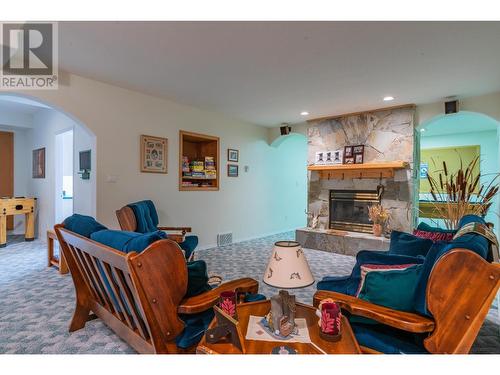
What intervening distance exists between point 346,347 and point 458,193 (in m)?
2.57

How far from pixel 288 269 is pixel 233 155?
4.26 m

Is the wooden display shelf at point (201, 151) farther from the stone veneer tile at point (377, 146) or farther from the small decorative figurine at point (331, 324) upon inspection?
the small decorative figurine at point (331, 324)

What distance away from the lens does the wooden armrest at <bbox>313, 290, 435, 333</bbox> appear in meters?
1.19

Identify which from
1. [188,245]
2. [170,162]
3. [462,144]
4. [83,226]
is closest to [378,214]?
[188,245]

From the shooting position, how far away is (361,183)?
195 inches

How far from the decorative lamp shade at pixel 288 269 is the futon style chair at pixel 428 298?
330 millimetres

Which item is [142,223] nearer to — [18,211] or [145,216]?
[145,216]

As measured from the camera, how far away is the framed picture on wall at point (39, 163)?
559cm

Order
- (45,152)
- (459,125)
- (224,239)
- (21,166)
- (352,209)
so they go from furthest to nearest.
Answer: (21,166), (459,125), (45,152), (224,239), (352,209)

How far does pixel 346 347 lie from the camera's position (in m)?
1.16

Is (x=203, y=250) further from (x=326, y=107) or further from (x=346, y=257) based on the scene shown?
(x=326, y=107)

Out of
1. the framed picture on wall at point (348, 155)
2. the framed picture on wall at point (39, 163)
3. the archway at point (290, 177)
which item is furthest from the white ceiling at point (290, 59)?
the framed picture on wall at point (39, 163)

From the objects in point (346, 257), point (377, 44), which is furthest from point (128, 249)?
point (346, 257)
